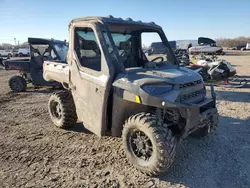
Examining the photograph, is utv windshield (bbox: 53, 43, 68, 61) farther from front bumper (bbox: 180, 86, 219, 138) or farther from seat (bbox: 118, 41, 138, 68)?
front bumper (bbox: 180, 86, 219, 138)

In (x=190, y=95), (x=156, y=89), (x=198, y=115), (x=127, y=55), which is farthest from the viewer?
(x=127, y=55)

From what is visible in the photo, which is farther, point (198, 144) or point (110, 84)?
point (198, 144)

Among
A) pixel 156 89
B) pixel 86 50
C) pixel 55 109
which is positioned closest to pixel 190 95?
pixel 156 89

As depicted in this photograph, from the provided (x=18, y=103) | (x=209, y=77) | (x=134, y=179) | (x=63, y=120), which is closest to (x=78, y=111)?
(x=63, y=120)

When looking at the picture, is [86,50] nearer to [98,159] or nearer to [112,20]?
[112,20]

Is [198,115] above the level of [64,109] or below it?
above

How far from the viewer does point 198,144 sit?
14.6 feet

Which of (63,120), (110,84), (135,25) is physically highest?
(135,25)

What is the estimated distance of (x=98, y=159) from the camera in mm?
3979

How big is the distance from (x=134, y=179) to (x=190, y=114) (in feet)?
3.97

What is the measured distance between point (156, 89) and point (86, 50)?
5.88 ft

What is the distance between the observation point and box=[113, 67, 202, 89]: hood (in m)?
3.37

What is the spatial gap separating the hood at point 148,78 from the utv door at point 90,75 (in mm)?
224

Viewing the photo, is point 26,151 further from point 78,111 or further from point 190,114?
point 190,114
